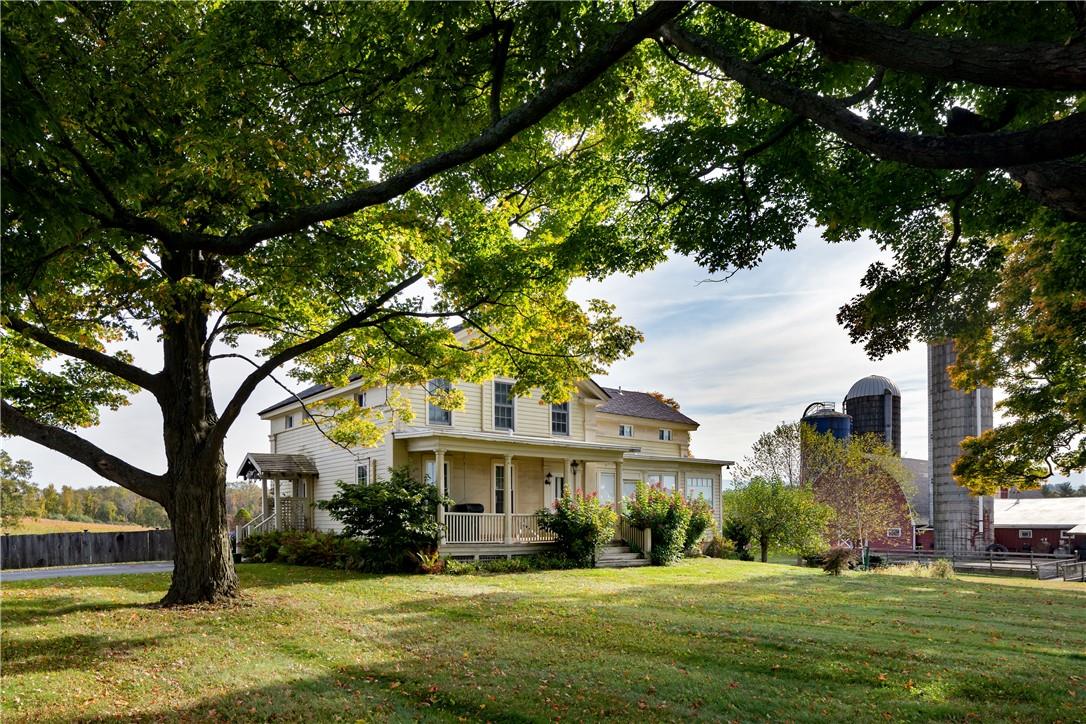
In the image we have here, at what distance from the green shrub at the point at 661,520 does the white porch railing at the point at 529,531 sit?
10.2ft

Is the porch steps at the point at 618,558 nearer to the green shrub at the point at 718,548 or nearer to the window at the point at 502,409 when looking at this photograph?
the window at the point at 502,409

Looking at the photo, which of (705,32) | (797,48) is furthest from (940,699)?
(705,32)

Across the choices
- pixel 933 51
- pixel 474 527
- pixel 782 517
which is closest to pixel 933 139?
pixel 933 51

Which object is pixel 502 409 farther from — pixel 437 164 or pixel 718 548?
pixel 437 164

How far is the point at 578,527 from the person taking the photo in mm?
22219

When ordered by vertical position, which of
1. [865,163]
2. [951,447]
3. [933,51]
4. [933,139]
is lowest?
[951,447]

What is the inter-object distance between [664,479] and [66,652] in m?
24.8

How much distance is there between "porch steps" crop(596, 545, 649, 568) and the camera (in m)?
22.8

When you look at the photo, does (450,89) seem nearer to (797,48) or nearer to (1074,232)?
(797,48)

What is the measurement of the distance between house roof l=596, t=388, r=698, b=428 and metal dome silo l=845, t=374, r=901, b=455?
2830 centimetres

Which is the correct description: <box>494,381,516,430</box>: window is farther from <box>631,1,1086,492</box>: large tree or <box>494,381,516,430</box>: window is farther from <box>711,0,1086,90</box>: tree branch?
<box>711,0,1086,90</box>: tree branch

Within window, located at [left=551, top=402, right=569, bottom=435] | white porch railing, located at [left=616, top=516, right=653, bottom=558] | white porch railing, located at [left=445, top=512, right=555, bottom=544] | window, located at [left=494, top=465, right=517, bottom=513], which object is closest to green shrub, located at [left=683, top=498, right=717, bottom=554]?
white porch railing, located at [left=616, top=516, right=653, bottom=558]

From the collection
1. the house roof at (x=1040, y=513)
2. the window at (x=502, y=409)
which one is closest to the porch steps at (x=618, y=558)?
the window at (x=502, y=409)

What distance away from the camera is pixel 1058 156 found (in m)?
4.29
